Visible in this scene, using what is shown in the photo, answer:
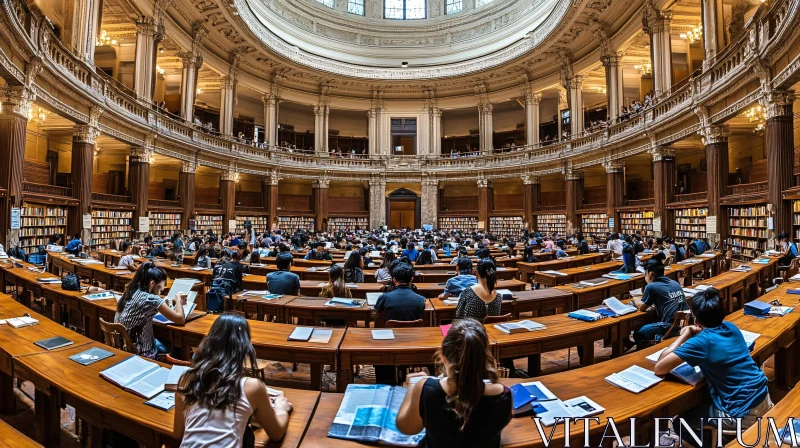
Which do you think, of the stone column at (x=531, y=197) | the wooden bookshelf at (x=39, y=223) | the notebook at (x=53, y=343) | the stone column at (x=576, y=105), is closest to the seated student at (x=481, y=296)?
the notebook at (x=53, y=343)

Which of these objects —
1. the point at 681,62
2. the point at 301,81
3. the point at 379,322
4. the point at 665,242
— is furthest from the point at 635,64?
the point at 379,322

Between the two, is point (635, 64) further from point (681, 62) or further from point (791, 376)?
point (791, 376)

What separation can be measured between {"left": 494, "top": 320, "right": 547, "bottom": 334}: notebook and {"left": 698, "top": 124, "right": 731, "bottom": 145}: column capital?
12160mm

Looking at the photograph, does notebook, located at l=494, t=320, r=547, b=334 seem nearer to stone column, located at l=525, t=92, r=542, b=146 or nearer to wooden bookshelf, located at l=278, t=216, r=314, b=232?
stone column, located at l=525, t=92, r=542, b=146

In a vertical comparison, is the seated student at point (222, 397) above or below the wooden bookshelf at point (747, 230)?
below

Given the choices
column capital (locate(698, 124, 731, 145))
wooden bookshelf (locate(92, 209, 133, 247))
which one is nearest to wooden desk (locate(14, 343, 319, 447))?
wooden bookshelf (locate(92, 209, 133, 247))

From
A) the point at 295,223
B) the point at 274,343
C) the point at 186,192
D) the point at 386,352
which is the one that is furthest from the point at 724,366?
the point at 295,223

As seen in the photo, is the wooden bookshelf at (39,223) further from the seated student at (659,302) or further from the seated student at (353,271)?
the seated student at (659,302)

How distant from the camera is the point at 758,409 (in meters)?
2.44

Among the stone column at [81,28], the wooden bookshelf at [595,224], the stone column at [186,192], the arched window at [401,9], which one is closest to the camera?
the stone column at [81,28]

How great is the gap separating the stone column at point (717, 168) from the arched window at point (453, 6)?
22.5m

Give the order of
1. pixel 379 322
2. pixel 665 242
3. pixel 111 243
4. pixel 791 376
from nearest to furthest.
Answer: pixel 791 376 < pixel 379 322 < pixel 665 242 < pixel 111 243

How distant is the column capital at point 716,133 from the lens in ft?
39.0

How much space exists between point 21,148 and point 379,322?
35.1 feet
